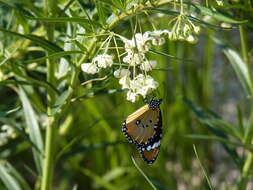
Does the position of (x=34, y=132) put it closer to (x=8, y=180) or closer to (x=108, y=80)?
(x=8, y=180)

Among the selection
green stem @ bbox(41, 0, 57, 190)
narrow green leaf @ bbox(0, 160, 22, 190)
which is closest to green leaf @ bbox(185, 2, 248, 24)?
green stem @ bbox(41, 0, 57, 190)

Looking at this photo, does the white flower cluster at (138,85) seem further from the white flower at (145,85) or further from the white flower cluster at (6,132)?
the white flower cluster at (6,132)

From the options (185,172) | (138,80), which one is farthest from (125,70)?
(185,172)

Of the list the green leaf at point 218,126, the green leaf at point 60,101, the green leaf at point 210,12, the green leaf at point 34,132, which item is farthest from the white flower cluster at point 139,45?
the green leaf at point 218,126

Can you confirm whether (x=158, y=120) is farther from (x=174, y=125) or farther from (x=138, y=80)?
(x=174, y=125)

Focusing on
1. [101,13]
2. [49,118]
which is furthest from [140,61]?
[49,118]

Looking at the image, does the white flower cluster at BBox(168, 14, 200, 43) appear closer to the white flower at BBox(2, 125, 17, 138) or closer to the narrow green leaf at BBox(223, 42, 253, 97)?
the narrow green leaf at BBox(223, 42, 253, 97)
